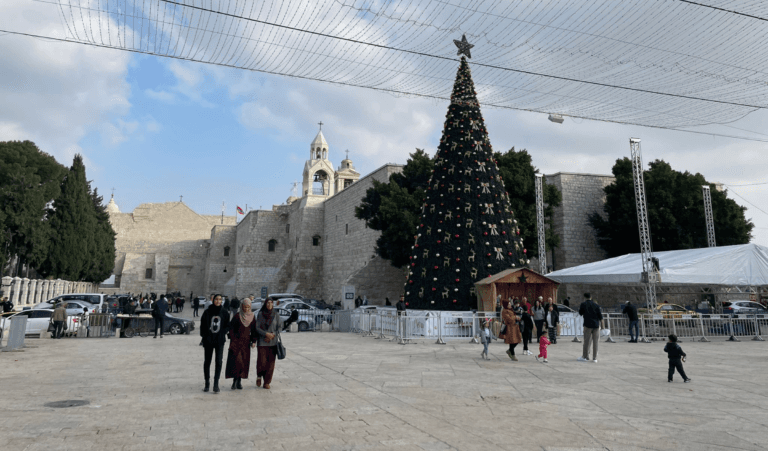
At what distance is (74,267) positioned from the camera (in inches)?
1222

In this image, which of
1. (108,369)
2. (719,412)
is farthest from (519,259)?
(108,369)

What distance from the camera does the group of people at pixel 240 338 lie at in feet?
20.2

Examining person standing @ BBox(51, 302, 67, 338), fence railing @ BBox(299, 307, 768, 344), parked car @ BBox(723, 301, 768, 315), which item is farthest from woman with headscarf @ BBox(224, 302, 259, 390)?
parked car @ BBox(723, 301, 768, 315)

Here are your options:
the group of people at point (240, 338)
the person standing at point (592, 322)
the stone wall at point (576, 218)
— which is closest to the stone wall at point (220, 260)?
the stone wall at point (576, 218)

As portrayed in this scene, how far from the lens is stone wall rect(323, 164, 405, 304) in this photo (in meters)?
30.3

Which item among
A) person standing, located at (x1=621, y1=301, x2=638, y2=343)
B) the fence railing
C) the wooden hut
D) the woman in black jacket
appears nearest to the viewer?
the woman in black jacket

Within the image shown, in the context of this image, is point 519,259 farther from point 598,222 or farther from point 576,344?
point 598,222

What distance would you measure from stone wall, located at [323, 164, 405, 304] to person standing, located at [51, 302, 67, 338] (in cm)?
1760

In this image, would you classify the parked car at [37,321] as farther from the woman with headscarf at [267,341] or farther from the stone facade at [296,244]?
the stone facade at [296,244]

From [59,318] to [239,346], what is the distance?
36.3ft

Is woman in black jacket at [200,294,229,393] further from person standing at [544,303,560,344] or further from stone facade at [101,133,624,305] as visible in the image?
stone facade at [101,133,624,305]

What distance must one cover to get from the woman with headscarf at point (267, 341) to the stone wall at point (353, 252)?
22399 millimetres

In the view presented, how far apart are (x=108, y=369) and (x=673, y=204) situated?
29400 millimetres

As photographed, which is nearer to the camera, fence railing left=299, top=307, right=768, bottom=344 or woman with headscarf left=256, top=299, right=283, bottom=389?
woman with headscarf left=256, top=299, right=283, bottom=389
